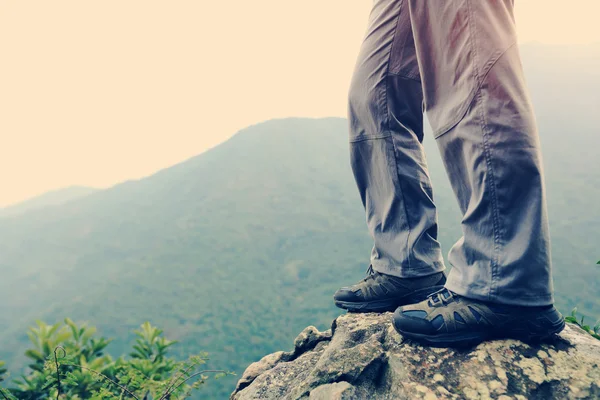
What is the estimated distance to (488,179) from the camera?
3.70 feet

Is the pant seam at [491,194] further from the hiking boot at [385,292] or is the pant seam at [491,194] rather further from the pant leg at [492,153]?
the hiking boot at [385,292]

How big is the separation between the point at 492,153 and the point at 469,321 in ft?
1.65

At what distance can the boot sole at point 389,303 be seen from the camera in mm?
1538

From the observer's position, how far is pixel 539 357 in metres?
1.18

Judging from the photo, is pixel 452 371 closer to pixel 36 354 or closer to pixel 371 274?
pixel 371 274

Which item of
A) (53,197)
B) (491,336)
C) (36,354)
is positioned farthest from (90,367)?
(53,197)

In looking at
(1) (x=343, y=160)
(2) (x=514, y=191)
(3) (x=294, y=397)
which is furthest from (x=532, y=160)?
(1) (x=343, y=160)

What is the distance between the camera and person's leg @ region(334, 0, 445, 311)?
1.51 meters

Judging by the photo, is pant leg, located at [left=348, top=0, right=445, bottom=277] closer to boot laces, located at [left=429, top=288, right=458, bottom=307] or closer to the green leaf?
boot laces, located at [left=429, top=288, right=458, bottom=307]

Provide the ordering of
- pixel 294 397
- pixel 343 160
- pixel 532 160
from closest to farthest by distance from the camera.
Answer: pixel 532 160
pixel 294 397
pixel 343 160

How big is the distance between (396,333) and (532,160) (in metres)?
0.75

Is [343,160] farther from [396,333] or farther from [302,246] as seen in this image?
[396,333]

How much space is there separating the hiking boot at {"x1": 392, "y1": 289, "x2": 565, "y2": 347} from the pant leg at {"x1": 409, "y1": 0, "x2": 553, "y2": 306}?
4cm

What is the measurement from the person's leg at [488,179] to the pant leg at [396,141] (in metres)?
0.23
